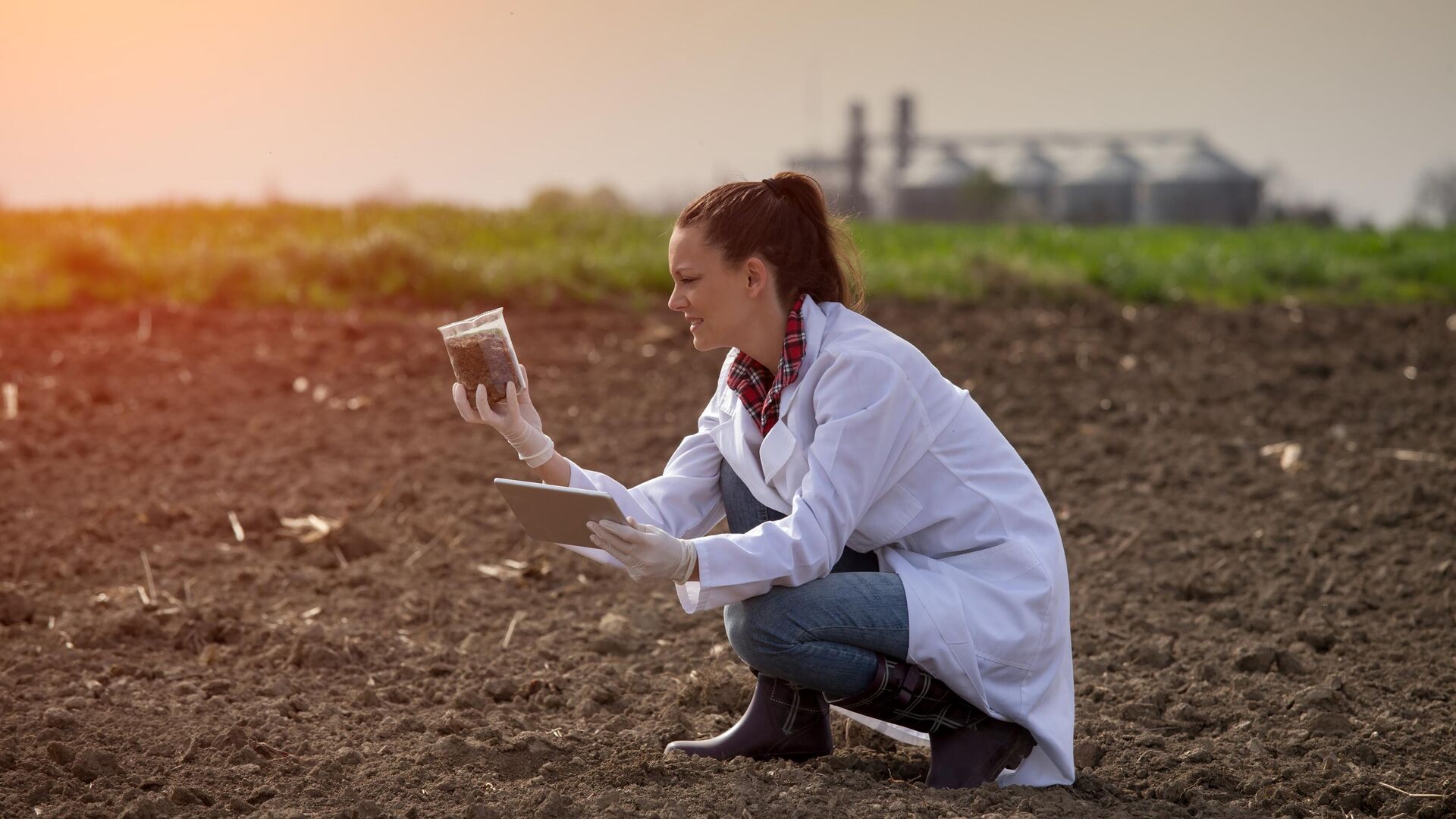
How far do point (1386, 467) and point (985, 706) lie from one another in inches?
148

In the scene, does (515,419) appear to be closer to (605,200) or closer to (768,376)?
(768,376)

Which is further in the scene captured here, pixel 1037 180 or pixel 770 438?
pixel 1037 180

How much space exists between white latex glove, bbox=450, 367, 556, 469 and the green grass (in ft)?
22.7

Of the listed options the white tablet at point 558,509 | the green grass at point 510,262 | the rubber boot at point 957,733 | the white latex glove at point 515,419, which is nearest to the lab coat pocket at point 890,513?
the rubber boot at point 957,733

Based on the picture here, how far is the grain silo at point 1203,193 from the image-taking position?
25312mm

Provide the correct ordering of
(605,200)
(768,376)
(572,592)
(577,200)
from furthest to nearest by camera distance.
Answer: (605,200), (577,200), (572,592), (768,376)

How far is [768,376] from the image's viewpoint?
2984 millimetres

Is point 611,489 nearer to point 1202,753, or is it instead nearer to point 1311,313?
point 1202,753

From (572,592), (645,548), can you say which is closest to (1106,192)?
(572,592)

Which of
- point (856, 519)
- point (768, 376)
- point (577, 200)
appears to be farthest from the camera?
point (577, 200)

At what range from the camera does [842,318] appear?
285 centimetres

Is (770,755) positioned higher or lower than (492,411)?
lower

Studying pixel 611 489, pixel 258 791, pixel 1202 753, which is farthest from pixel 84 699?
pixel 1202 753

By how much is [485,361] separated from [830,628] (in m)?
0.86
